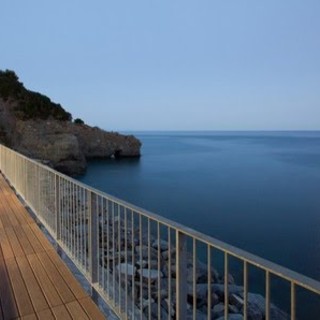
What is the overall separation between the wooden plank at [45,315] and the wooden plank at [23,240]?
4.80 ft

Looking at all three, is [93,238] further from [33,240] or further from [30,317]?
[33,240]

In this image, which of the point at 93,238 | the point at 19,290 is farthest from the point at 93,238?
the point at 19,290

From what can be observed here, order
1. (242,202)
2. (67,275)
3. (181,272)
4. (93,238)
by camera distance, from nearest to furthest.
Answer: (181,272), (93,238), (67,275), (242,202)

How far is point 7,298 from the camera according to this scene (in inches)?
120

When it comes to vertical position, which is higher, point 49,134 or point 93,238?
point 49,134

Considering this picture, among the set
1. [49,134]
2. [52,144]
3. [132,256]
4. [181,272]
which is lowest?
[132,256]

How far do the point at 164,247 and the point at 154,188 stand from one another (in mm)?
17829

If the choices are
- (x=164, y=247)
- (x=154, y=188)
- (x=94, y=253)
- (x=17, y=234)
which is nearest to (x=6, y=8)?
(x=154, y=188)

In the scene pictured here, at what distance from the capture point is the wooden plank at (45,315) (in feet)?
8.97

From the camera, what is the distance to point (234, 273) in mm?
9977

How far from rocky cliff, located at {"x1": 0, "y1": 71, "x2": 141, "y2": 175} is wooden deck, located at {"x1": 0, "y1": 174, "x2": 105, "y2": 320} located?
18.2 m

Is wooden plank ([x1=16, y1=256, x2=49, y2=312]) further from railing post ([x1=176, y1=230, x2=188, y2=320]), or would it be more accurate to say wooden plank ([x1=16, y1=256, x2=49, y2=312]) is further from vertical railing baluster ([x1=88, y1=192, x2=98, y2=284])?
railing post ([x1=176, y1=230, x2=188, y2=320])

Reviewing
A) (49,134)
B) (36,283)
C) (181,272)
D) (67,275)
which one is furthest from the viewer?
(49,134)

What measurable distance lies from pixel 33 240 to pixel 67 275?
130 cm
